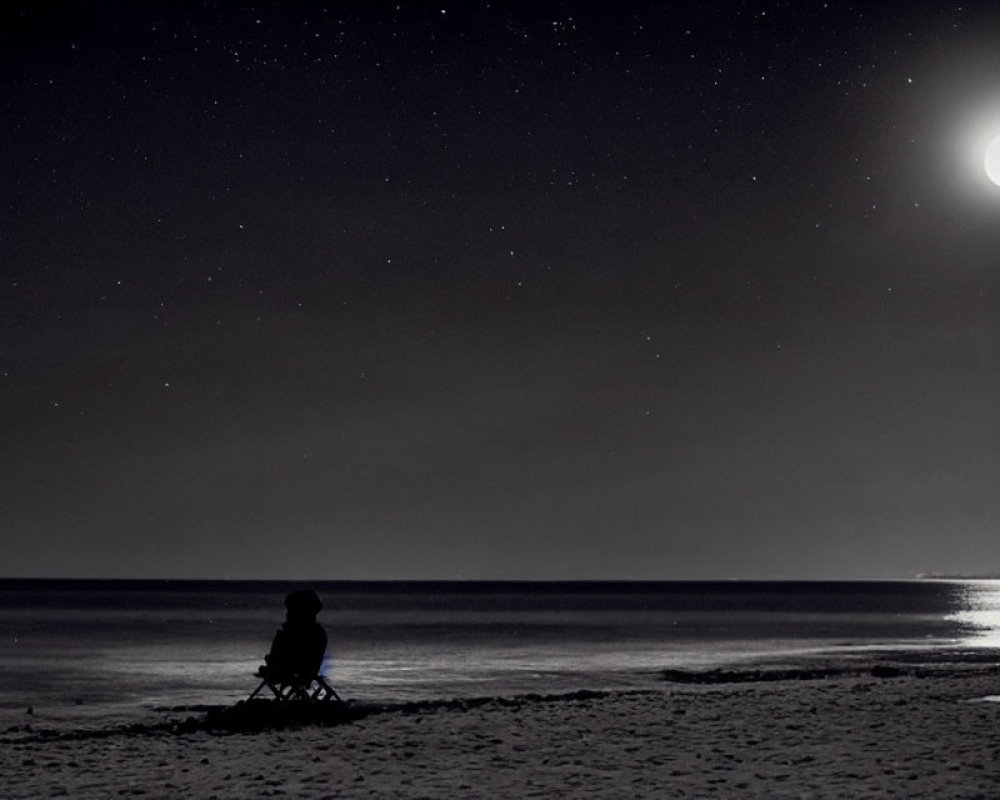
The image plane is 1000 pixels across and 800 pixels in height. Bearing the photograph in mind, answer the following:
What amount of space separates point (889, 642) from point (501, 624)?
3090 centimetres

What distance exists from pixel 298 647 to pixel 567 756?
5453 millimetres

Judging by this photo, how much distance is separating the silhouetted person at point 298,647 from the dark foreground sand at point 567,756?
1.19 meters

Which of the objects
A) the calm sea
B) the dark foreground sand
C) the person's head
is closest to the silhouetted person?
the person's head

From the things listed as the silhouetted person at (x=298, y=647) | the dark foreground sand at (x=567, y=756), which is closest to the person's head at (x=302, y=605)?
the silhouetted person at (x=298, y=647)

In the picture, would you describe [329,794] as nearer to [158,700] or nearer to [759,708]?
[759,708]

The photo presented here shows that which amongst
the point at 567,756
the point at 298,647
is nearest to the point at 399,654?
the point at 298,647

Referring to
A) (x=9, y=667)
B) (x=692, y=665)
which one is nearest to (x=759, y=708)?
(x=692, y=665)

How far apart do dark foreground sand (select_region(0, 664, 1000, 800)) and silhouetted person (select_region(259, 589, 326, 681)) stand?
1194mm

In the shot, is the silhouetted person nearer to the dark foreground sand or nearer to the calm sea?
the dark foreground sand

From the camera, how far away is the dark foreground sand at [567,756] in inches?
419

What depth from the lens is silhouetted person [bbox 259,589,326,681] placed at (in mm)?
16656

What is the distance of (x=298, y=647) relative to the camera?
16672 mm

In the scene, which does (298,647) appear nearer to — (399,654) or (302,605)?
(302,605)

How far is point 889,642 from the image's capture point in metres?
54.4
